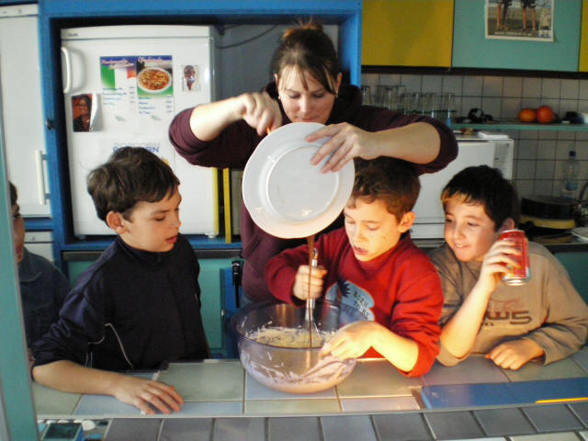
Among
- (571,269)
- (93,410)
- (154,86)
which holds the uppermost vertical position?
(154,86)

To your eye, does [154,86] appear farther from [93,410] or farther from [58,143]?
[93,410]

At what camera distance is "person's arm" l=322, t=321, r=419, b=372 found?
77 cm

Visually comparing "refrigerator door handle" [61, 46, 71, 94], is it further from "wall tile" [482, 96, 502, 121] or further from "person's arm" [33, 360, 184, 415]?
"wall tile" [482, 96, 502, 121]

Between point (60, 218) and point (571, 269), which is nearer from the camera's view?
point (60, 218)

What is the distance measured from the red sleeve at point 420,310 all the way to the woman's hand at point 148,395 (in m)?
0.36

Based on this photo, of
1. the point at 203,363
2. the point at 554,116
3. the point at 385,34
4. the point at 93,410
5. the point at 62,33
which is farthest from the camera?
the point at 554,116

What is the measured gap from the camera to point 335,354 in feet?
2.53

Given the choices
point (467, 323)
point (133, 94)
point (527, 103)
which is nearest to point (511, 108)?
point (527, 103)

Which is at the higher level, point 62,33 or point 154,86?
point 62,33

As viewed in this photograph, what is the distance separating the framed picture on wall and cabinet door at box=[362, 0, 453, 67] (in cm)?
19

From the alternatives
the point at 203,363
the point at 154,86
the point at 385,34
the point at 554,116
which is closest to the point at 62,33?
the point at 154,86

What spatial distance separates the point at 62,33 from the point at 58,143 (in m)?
0.43

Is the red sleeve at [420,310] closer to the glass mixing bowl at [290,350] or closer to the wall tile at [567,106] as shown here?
the glass mixing bowl at [290,350]

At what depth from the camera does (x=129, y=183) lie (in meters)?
1.03
